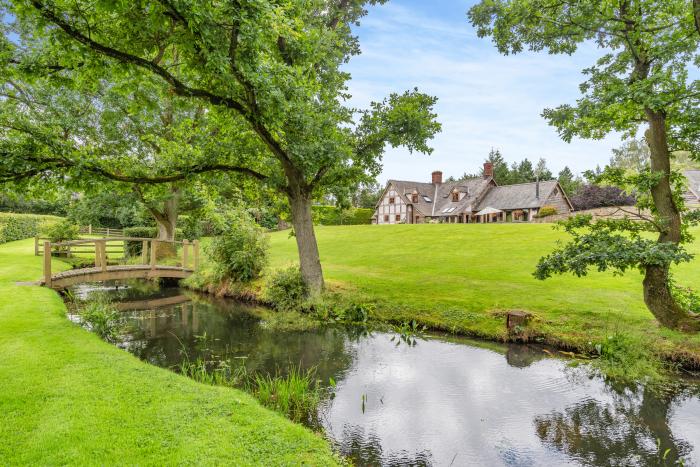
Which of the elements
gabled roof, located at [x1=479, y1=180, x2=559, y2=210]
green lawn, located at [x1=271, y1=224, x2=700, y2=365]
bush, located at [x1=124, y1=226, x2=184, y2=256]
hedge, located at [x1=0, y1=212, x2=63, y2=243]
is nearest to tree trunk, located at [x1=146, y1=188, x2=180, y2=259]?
bush, located at [x1=124, y1=226, x2=184, y2=256]

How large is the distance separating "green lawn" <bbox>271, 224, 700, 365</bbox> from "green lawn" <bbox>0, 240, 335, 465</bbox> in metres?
7.41

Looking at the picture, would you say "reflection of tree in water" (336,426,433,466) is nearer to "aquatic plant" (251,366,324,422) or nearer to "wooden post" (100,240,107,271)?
"aquatic plant" (251,366,324,422)

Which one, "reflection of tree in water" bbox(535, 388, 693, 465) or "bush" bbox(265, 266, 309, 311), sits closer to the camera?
"reflection of tree in water" bbox(535, 388, 693, 465)

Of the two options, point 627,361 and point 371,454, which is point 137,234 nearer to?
point 371,454

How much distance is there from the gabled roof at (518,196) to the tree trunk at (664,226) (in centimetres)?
3688

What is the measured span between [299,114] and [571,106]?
7.05 meters

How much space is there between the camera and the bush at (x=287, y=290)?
1396cm

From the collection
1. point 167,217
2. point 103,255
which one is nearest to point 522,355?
point 103,255

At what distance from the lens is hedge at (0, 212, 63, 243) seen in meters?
34.4

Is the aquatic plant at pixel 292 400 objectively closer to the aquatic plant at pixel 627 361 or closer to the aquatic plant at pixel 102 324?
the aquatic plant at pixel 102 324

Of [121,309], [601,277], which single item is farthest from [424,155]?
[121,309]

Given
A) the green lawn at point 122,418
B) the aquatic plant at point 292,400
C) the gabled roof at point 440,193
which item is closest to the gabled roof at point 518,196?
the gabled roof at point 440,193

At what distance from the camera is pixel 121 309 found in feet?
50.6

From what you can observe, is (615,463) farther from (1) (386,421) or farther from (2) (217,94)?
(2) (217,94)
